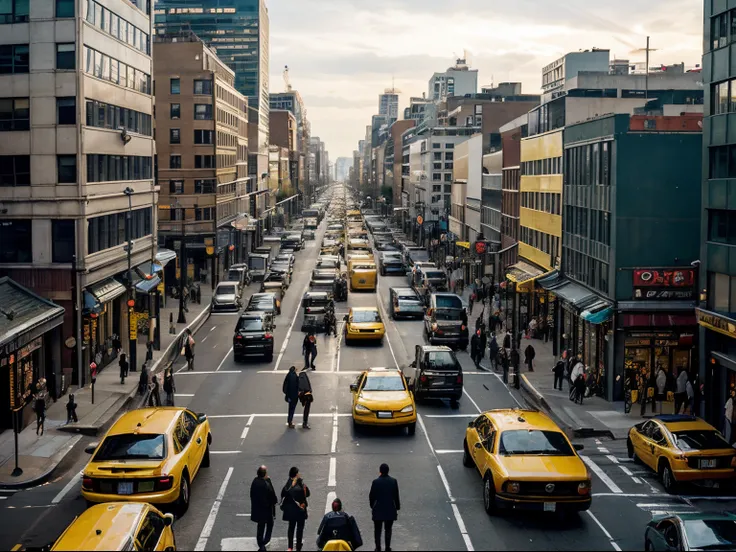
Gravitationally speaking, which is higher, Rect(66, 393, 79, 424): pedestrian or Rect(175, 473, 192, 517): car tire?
Rect(175, 473, 192, 517): car tire

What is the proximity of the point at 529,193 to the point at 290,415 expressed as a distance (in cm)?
3465

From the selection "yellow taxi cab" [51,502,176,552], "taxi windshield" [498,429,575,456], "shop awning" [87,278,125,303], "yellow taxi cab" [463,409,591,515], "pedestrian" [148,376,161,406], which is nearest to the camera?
"yellow taxi cab" [51,502,176,552]

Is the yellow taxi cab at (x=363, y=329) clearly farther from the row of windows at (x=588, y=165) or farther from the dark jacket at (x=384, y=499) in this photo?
the dark jacket at (x=384, y=499)

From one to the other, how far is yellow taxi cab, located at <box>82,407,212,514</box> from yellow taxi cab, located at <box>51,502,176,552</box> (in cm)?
317

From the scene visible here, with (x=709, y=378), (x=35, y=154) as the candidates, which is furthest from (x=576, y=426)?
(x=35, y=154)

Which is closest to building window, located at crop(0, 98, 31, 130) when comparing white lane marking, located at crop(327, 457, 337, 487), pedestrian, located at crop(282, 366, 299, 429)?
pedestrian, located at crop(282, 366, 299, 429)

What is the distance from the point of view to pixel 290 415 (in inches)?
1139

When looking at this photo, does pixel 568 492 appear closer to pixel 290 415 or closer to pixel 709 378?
pixel 290 415

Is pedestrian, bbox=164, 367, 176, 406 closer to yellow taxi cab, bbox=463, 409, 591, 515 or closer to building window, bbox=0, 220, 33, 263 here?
building window, bbox=0, 220, 33, 263

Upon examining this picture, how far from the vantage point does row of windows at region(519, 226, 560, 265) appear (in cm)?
5066

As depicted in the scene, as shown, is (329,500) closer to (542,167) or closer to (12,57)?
(12,57)

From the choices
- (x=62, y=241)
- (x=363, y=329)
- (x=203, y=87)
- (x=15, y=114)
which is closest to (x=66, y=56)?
(x=15, y=114)

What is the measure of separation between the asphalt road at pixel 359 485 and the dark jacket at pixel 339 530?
294 centimetres

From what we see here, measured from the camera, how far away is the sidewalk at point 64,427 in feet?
80.7
